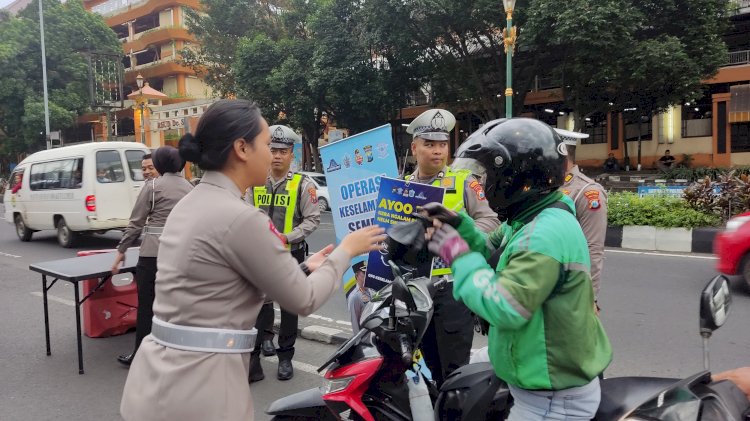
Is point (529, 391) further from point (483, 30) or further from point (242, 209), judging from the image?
point (483, 30)

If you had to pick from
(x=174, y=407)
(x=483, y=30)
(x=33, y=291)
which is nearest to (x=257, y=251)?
(x=174, y=407)

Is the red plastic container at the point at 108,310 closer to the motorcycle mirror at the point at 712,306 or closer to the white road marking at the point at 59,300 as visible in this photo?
the white road marking at the point at 59,300

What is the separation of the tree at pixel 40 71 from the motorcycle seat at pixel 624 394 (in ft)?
119

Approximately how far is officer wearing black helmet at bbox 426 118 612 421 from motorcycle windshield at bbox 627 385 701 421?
14 cm

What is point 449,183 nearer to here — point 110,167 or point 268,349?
point 268,349

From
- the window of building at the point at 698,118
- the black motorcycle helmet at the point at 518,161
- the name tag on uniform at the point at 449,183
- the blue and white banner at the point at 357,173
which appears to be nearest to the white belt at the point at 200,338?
the black motorcycle helmet at the point at 518,161

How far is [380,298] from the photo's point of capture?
91.5 inches

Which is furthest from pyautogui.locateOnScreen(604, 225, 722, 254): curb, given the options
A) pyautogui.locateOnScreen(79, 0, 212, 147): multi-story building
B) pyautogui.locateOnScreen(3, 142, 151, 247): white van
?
pyautogui.locateOnScreen(79, 0, 212, 147): multi-story building

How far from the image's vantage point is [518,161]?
181 cm

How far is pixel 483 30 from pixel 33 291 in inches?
681

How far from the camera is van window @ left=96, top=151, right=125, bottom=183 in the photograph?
11.7m

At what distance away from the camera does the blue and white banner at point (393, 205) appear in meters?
2.87

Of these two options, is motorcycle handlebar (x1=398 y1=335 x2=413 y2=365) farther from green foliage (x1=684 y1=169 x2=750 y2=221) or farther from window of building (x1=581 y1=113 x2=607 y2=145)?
window of building (x1=581 y1=113 x2=607 y2=145)

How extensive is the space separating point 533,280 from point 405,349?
67cm
